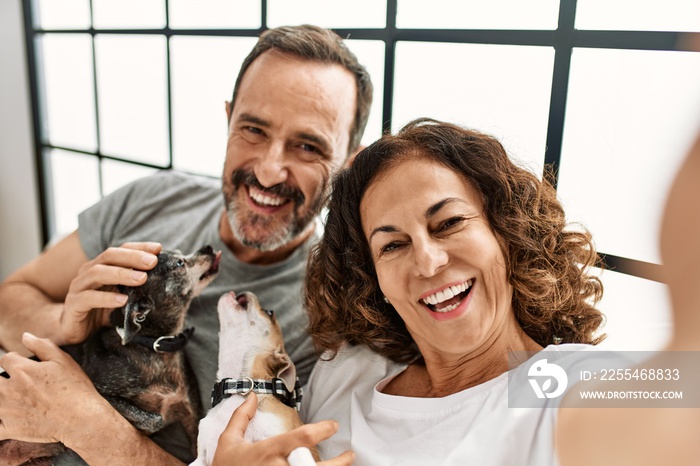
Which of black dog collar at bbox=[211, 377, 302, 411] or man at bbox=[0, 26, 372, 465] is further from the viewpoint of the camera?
man at bbox=[0, 26, 372, 465]

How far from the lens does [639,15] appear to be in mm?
1352

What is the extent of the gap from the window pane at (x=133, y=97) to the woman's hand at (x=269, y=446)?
1783mm

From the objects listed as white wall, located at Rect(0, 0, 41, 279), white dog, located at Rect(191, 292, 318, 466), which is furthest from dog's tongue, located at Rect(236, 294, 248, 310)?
white wall, located at Rect(0, 0, 41, 279)

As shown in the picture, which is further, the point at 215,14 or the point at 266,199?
the point at 215,14

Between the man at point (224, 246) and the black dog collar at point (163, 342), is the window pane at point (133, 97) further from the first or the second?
the black dog collar at point (163, 342)

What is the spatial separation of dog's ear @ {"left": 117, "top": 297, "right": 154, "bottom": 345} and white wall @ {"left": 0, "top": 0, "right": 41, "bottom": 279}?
7.23 ft

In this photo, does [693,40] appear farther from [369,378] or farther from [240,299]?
[240,299]

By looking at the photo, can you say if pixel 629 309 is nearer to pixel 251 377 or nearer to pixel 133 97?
pixel 251 377

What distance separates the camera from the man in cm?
134

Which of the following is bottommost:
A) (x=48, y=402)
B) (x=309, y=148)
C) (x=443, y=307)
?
(x=48, y=402)

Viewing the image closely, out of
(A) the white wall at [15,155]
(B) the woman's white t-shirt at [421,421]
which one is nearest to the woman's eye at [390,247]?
(B) the woman's white t-shirt at [421,421]

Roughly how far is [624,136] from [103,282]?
129 cm

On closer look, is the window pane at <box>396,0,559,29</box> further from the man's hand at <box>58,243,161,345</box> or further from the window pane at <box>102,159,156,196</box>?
the window pane at <box>102,159,156,196</box>

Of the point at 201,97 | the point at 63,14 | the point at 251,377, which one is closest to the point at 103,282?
the point at 251,377
